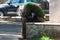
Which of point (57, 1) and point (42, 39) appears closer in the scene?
point (42, 39)

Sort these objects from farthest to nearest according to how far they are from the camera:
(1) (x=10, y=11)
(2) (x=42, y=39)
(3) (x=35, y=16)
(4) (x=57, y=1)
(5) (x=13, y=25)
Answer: (1) (x=10, y=11) < (5) (x=13, y=25) < (3) (x=35, y=16) < (4) (x=57, y=1) < (2) (x=42, y=39)

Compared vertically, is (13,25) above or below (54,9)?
below

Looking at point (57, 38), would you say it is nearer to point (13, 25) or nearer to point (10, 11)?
point (13, 25)

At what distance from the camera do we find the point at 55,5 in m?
10.1

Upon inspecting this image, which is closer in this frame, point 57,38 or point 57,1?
point 57,38

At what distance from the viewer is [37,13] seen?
424 inches

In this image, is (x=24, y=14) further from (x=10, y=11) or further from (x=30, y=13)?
(x=10, y=11)

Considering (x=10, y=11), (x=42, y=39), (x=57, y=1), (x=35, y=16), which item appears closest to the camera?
(x=42, y=39)

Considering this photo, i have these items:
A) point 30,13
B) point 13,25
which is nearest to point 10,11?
point 13,25

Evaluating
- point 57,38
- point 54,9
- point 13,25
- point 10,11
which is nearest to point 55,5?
point 54,9


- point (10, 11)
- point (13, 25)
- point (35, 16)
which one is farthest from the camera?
point (10, 11)

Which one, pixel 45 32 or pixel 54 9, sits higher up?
pixel 54 9

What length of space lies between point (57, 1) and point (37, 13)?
46.9 inches

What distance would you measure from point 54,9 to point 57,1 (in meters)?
0.38
